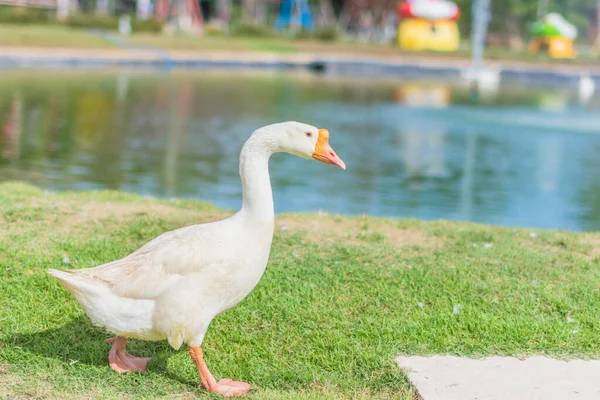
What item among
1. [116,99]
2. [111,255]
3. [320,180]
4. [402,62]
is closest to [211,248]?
[111,255]

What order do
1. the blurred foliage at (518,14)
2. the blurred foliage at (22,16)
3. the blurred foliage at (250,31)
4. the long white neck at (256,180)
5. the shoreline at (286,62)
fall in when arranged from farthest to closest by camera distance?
the blurred foliage at (518,14) < the blurred foliage at (250,31) < the blurred foliage at (22,16) < the shoreline at (286,62) < the long white neck at (256,180)

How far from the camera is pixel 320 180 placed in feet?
47.1

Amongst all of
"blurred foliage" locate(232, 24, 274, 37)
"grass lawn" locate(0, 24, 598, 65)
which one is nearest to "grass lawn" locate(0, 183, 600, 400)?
"grass lawn" locate(0, 24, 598, 65)

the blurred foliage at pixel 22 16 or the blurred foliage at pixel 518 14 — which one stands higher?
the blurred foliage at pixel 518 14

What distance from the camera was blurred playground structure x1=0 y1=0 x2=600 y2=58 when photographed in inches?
1916

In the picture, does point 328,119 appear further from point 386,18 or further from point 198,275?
point 386,18

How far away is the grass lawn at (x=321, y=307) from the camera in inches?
171

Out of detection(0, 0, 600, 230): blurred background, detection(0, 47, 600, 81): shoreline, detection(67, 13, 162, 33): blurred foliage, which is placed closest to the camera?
detection(0, 0, 600, 230): blurred background

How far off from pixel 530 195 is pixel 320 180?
369 cm

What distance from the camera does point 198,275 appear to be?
407 cm

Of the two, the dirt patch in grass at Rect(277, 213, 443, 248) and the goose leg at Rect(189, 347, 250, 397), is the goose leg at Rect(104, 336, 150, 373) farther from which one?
the dirt patch in grass at Rect(277, 213, 443, 248)

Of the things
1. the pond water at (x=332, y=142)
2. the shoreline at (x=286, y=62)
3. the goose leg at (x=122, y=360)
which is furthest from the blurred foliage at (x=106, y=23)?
the goose leg at (x=122, y=360)

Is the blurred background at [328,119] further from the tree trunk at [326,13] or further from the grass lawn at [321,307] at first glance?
the tree trunk at [326,13]

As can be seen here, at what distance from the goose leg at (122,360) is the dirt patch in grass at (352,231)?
7.43 feet
